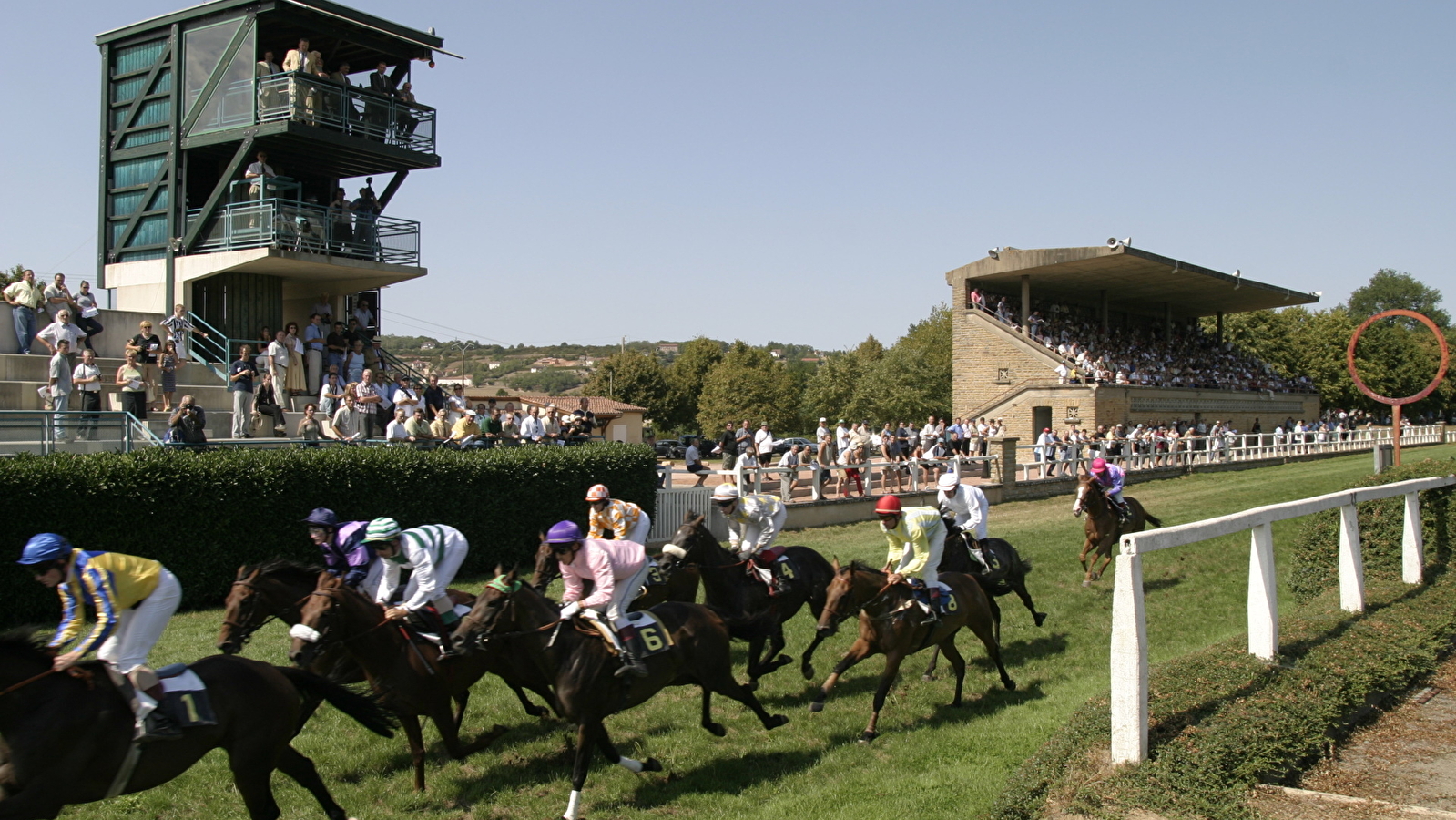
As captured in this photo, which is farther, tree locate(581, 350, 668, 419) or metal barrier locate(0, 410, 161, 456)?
tree locate(581, 350, 668, 419)

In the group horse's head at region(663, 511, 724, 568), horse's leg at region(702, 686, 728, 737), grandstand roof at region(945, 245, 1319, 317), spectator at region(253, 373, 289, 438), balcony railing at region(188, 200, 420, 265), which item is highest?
grandstand roof at region(945, 245, 1319, 317)

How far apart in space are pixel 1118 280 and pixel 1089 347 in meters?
3.08

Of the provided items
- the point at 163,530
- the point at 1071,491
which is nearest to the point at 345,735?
the point at 163,530

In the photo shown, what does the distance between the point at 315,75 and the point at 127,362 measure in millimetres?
8181

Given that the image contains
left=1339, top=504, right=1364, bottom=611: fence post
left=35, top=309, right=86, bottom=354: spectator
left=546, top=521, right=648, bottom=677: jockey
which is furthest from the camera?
left=35, top=309, right=86, bottom=354: spectator

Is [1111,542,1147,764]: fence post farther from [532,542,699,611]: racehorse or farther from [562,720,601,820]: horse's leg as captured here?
[532,542,699,611]: racehorse

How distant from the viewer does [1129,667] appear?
5.04 metres

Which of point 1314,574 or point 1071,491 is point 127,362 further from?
point 1071,491

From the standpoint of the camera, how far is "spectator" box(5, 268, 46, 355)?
1569cm

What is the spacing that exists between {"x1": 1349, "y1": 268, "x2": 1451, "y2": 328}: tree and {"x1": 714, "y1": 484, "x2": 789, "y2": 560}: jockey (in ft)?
435

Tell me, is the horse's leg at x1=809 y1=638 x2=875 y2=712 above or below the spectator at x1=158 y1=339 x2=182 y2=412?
below

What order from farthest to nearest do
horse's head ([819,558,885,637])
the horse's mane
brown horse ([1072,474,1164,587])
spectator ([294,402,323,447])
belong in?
spectator ([294,402,323,447]) → brown horse ([1072,474,1164,587]) → horse's head ([819,558,885,637]) → the horse's mane

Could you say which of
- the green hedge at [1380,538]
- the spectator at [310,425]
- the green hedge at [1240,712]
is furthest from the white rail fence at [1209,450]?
the spectator at [310,425]

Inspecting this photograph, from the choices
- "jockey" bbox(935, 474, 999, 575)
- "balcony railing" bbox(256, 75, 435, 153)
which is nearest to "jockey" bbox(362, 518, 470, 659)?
"jockey" bbox(935, 474, 999, 575)
